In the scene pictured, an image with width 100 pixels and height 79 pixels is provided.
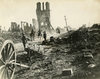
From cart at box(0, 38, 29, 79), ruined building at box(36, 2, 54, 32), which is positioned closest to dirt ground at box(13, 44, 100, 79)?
cart at box(0, 38, 29, 79)

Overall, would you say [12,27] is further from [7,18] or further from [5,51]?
[5,51]

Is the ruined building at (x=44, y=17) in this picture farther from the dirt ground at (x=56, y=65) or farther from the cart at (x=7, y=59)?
the cart at (x=7, y=59)

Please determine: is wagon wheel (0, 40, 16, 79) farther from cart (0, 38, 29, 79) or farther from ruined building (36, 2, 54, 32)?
ruined building (36, 2, 54, 32)

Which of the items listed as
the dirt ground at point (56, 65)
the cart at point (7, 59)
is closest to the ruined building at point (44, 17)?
the dirt ground at point (56, 65)

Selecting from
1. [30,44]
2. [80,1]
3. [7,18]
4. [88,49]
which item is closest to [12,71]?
[30,44]

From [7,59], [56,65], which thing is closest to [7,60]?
[7,59]
